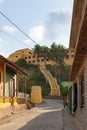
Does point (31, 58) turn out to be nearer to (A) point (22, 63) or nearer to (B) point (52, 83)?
(A) point (22, 63)

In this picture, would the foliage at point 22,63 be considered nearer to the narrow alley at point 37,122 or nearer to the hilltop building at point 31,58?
the hilltop building at point 31,58

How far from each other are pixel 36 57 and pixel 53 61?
4912 millimetres

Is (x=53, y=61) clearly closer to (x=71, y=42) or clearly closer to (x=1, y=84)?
(x=1, y=84)

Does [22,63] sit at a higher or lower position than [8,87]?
higher

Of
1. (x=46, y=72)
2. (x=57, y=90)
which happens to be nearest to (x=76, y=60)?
(x=57, y=90)

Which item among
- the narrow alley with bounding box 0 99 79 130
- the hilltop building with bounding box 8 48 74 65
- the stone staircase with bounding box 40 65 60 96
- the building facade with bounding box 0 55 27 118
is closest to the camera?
the narrow alley with bounding box 0 99 79 130

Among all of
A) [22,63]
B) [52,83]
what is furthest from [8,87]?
[22,63]

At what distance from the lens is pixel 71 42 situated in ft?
62.1

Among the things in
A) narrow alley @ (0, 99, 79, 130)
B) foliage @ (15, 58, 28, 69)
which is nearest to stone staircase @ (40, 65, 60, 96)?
foliage @ (15, 58, 28, 69)

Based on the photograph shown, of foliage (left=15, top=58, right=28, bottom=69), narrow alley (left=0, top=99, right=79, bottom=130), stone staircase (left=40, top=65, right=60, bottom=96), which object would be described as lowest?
narrow alley (left=0, top=99, right=79, bottom=130)

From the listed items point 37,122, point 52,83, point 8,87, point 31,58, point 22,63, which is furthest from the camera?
point 31,58

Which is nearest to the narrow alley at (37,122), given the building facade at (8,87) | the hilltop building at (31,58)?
the building facade at (8,87)

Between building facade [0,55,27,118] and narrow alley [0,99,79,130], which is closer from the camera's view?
narrow alley [0,99,79,130]

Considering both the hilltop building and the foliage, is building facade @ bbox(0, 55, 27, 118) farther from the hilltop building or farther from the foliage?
the foliage
